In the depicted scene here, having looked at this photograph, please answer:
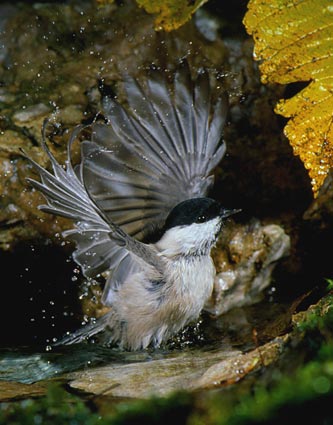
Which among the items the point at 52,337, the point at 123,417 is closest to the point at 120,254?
the point at 52,337

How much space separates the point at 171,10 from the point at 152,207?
1658mm

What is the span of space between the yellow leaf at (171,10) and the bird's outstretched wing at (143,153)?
0.82 metres

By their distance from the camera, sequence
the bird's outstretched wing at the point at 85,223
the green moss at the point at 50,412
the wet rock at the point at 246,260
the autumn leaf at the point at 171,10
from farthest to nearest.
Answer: the wet rock at the point at 246,260 → the autumn leaf at the point at 171,10 → the bird's outstretched wing at the point at 85,223 → the green moss at the point at 50,412

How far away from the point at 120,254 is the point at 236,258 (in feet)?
4.53

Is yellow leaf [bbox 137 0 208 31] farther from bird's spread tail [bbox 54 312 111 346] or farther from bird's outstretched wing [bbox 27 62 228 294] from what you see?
bird's spread tail [bbox 54 312 111 346]

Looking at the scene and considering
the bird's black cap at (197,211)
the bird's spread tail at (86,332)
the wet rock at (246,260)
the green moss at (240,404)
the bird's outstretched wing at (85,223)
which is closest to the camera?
the green moss at (240,404)

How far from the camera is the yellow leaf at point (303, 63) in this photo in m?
3.77

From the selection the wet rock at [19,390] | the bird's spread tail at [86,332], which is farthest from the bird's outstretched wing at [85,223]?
the wet rock at [19,390]

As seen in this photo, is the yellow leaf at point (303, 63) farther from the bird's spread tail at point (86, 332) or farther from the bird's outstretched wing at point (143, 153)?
the bird's spread tail at point (86, 332)

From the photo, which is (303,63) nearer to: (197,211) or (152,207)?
(197,211)

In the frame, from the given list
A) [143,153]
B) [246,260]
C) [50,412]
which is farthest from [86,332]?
[50,412]

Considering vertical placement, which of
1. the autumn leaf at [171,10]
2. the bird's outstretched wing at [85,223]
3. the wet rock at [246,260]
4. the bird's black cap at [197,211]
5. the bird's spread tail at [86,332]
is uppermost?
the autumn leaf at [171,10]

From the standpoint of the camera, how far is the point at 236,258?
17.6ft

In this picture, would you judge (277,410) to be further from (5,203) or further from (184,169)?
(5,203)
